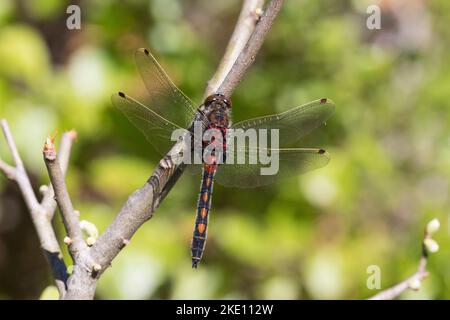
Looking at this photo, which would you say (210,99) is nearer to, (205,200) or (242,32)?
(242,32)

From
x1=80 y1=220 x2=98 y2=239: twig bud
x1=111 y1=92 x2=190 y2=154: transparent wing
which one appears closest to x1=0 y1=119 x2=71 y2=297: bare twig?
x1=80 y1=220 x2=98 y2=239: twig bud

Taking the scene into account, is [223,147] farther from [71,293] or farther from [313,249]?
[313,249]

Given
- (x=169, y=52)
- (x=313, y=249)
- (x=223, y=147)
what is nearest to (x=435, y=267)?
(x=313, y=249)

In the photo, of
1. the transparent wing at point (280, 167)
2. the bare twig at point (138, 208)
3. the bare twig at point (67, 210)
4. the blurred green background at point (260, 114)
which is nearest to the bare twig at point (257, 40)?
the bare twig at point (138, 208)

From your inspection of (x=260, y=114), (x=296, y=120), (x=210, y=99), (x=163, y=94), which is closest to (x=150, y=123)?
(x=163, y=94)

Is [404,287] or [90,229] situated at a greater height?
[90,229]

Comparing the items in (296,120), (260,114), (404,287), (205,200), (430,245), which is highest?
(260,114)

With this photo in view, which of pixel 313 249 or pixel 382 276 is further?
pixel 313 249
